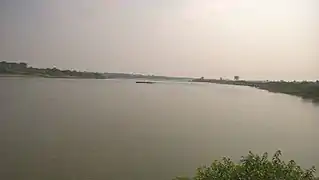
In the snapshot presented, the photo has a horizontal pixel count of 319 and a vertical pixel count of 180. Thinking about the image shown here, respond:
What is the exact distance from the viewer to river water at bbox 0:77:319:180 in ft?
10.1

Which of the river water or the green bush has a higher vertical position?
the green bush

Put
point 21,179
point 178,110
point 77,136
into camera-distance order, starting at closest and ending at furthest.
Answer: point 21,179 < point 77,136 < point 178,110

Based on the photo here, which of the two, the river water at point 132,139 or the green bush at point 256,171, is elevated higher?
the green bush at point 256,171

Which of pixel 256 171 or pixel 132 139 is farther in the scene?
pixel 132 139

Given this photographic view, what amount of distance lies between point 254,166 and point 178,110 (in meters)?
5.76

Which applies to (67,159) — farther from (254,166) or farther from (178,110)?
(178,110)

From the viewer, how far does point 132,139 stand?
419 centimetres

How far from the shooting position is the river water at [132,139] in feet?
10.1

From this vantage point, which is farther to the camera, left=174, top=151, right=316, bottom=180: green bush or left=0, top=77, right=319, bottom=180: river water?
left=0, top=77, right=319, bottom=180: river water

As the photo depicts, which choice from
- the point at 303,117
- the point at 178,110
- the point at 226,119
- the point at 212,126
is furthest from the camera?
the point at 178,110

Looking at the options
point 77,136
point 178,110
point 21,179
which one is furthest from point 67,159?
point 178,110

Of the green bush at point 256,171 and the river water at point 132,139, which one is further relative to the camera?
the river water at point 132,139

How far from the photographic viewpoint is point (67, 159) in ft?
10.8

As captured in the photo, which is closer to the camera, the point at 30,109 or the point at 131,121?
the point at 131,121
